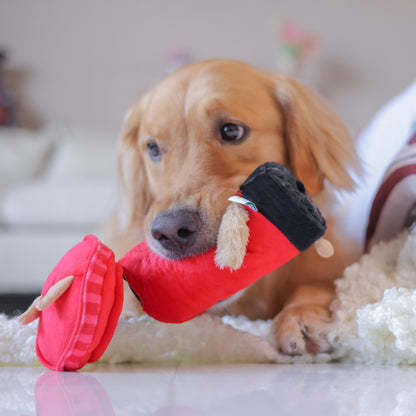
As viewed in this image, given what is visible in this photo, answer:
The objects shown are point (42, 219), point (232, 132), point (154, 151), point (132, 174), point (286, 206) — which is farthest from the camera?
point (42, 219)

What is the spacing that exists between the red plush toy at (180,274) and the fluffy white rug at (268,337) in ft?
0.17

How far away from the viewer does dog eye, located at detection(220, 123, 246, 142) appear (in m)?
1.08

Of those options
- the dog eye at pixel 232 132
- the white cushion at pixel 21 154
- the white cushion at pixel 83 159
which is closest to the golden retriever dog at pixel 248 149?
the dog eye at pixel 232 132

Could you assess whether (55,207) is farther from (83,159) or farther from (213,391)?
(213,391)

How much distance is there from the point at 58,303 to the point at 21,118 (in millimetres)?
4432

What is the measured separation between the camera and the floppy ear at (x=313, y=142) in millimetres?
1108

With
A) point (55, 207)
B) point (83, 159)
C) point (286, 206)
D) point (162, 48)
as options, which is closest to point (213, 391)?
point (286, 206)

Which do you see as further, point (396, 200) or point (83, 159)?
point (83, 159)

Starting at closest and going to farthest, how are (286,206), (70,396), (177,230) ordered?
1. (70,396)
2. (286,206)
3. (177,230)

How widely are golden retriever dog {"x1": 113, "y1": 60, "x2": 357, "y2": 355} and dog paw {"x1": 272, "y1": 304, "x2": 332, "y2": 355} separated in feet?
0.04

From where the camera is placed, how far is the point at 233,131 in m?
1.09

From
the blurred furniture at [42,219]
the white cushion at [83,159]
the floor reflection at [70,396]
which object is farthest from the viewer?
the white cushion at [83,159]

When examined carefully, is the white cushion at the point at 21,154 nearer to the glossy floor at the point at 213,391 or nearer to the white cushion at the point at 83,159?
the white cushion at the point at 83,159

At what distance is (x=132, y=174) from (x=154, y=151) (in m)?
0.16
